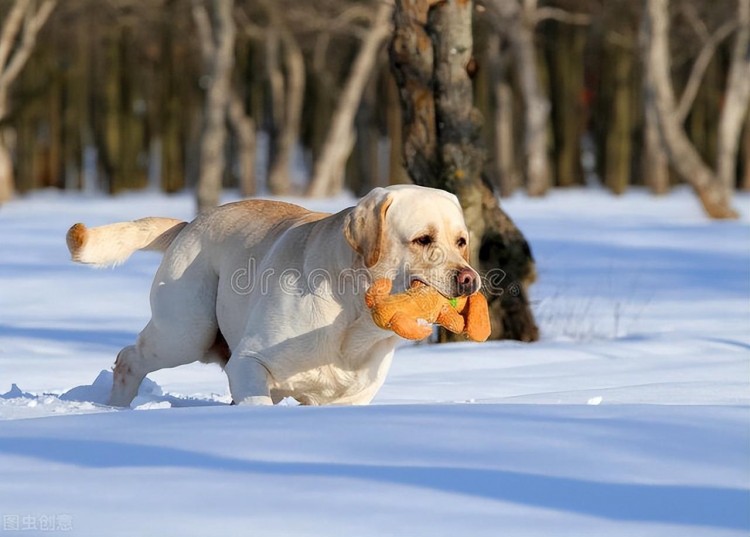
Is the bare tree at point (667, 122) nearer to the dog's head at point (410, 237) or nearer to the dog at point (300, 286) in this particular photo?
the dog at point (300, 286)

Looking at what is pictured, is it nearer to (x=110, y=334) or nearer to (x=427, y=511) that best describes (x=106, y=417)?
(x=427, y=511)

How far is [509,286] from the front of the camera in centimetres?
958

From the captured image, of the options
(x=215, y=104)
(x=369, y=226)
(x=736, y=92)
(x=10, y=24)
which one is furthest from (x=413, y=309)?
(x=10, y=24)

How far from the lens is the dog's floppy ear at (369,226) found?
5.37 m

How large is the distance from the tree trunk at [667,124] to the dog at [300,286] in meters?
15.8

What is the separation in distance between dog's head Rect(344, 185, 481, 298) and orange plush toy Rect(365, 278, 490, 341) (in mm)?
54

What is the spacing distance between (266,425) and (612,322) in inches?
279

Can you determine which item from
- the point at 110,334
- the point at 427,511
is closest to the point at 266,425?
the point at 427,511

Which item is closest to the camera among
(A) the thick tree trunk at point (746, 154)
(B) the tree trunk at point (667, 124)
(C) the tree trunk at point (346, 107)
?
(B) the tree trunk at point (667, 124)

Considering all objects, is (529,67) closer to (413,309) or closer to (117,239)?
(117,239)

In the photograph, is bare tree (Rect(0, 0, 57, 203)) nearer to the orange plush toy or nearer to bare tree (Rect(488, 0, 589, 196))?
bare tree (Rect(488, 0, 589, 196))

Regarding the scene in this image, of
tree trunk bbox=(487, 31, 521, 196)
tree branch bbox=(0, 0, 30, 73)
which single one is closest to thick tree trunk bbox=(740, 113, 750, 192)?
tree trunk bbox=(487, 31, 521, 196)

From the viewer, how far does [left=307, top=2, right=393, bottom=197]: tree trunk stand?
27.6m
